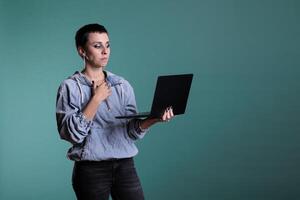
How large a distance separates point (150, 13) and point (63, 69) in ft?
1.97

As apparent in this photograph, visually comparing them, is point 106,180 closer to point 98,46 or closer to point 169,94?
point 169,94

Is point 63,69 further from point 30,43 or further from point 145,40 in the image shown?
point 145,40

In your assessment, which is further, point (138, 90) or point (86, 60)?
point (138, 90)

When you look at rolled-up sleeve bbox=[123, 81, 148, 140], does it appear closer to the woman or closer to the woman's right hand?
the woman

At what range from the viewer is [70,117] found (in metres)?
1.86

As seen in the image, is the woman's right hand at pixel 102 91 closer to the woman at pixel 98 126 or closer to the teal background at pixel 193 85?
the woman at pixel 98 126

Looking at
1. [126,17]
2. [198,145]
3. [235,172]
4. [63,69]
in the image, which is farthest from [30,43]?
[235,172]

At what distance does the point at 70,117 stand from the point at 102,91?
14 centimetres

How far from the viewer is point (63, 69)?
3.22m

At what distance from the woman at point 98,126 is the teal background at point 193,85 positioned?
1141 millimetres

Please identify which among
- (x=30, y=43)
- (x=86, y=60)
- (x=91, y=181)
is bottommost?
(x=91, y=181)

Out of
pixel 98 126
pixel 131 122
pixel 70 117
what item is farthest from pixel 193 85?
pixel 70 117

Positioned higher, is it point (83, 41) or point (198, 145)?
point (83, 41)

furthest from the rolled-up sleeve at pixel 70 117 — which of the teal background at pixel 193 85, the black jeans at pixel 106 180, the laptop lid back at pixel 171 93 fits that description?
the teal background at pixel 193 85
